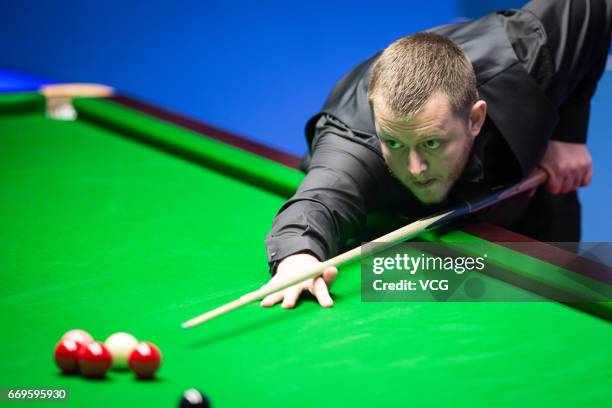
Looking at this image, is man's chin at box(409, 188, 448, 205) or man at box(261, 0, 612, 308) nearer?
man at box(261, 0, 612, 308)

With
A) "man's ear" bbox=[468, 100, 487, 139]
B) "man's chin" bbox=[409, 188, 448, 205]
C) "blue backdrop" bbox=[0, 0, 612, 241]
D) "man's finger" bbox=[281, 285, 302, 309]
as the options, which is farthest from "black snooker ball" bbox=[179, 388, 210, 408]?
"blue backdrop" bbox=[0, 0, 612, 241]

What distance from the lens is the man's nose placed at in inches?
93.1

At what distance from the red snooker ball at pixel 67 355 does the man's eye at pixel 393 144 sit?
1.02 meters

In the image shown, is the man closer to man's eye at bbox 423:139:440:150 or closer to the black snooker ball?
man's eye at bbox 423:139:440:150

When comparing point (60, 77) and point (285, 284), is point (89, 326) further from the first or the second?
point (60, 77)

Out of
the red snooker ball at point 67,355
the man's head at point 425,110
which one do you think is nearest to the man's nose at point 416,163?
the man's head at point 425,110

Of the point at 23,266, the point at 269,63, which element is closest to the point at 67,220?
the point at 23,266

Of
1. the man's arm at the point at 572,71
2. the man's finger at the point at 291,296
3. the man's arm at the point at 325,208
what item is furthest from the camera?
the man's arm at the point at 572,71

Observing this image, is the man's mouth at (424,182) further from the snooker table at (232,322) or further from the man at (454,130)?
the snooker table at (232,322)

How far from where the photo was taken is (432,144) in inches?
92.6

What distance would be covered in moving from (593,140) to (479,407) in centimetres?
338

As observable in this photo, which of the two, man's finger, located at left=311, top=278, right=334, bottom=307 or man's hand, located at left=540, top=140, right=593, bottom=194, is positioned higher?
man's hand, located at left=540, top=140, right=593, bottom=194

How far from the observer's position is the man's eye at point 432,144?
2340 mm

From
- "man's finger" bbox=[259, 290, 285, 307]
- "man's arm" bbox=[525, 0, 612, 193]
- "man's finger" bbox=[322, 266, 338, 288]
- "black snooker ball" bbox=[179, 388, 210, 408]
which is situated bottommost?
"black snooker ball" bbox=[179, 388, 210, 408]
